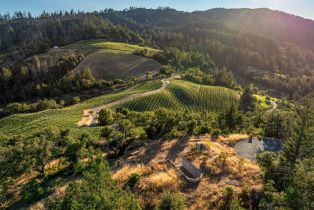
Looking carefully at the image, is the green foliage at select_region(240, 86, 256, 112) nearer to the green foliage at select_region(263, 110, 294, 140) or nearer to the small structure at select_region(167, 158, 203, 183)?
the green foliage at select_region(263, 110, 294, 140)

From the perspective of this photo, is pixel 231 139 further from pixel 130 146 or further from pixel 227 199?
pixel 227 199

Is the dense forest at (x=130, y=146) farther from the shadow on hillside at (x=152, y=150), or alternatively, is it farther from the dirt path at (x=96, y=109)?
the dirt path at (x=96, y=109)

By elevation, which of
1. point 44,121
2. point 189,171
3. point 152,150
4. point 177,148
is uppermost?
point 189,171

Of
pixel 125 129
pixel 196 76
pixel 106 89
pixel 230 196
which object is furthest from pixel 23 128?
pixel 196 76

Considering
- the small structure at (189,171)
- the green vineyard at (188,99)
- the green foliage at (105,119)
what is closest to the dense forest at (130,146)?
the green foliage at (105,119)

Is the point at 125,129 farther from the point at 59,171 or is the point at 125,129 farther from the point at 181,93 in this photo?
the point at 181,93

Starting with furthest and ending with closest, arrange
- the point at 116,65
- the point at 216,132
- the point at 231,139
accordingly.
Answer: the point at 116,65 < the point at 216,132 < the point at 231,139

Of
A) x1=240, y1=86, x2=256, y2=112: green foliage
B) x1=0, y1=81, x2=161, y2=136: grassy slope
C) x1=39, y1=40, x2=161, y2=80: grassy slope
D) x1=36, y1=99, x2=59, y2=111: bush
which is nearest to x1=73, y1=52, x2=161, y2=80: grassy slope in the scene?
x1=39, y1=40, x2=161, y2=80: grassy slope

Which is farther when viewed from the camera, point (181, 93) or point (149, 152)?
point (181, 93)

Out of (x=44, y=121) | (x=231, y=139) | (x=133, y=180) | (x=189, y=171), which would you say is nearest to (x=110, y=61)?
(x=44, y=121)
